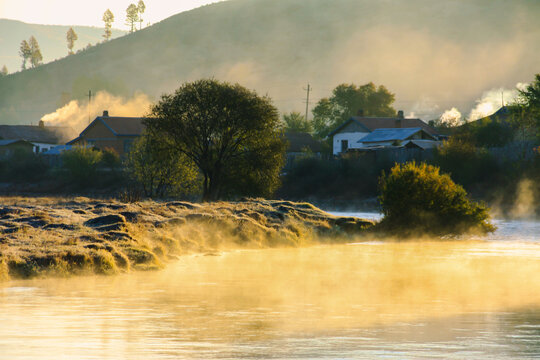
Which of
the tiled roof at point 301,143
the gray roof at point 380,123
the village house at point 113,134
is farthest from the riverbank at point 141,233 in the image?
the tiled roof at point 301,143

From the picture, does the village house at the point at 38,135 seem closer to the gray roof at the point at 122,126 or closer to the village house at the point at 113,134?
the village house at the point at 113,134

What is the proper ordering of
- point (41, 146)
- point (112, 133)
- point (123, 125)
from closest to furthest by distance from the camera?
point (112, 133)
point (123, 125)
point (41, 146)

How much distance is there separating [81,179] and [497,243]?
190 feet

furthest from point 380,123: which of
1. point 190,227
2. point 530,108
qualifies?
point 190,227

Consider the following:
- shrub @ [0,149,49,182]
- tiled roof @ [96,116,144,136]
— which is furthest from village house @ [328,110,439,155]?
shrub @ [0,149,49,182]

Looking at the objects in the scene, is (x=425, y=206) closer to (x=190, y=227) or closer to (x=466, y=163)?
(x=190, y=227)

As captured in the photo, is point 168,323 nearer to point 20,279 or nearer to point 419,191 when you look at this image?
point 20,279

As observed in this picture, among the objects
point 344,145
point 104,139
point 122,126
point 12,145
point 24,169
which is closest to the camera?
point 24,169

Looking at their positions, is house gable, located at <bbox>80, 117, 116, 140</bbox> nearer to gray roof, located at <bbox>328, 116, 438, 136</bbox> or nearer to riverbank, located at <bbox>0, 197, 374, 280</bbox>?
gray roof, located at <bbox>328, 116, 438, 136</bbox>

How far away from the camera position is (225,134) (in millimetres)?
56531

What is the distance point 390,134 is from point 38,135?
65.1 meters

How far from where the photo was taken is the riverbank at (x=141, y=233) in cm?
2314

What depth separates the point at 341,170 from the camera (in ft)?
260

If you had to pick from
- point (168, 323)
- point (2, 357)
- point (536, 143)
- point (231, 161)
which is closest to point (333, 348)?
point (168, 323)
